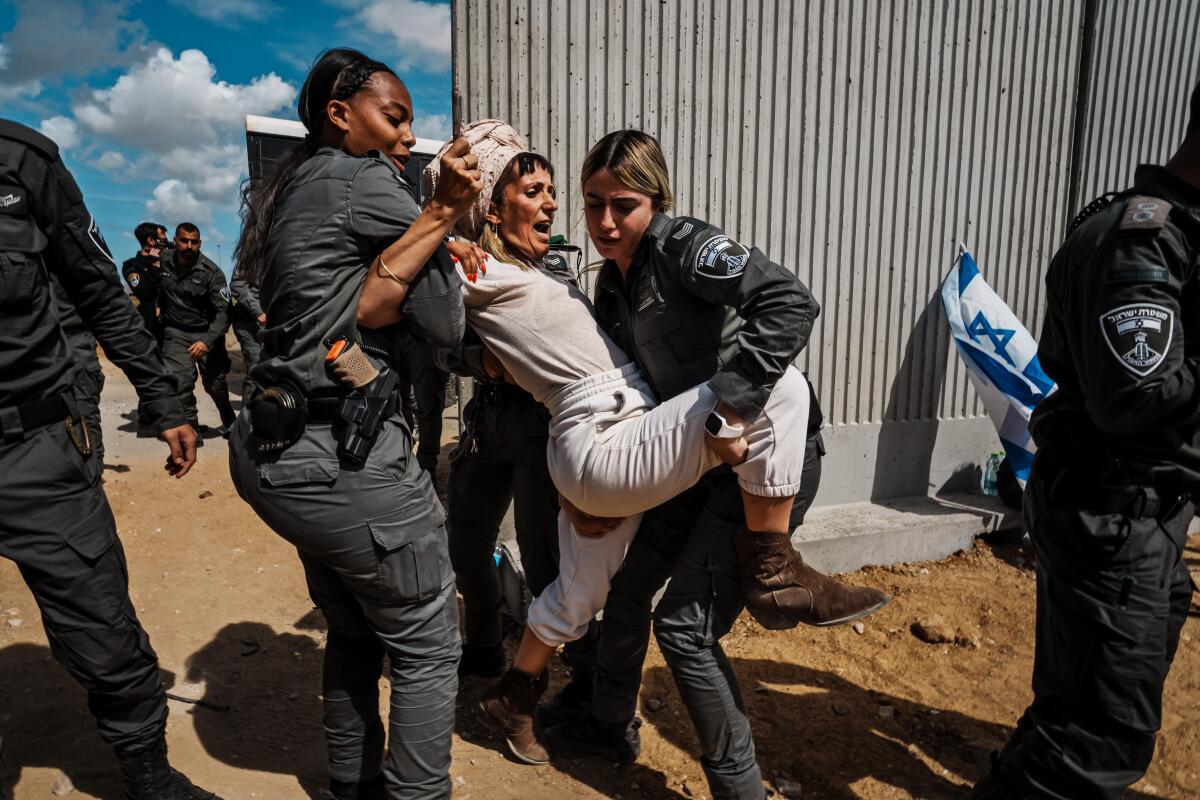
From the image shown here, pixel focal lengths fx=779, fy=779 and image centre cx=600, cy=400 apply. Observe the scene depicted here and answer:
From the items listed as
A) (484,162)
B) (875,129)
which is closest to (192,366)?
(484,162)

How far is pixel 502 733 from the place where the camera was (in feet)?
8.70

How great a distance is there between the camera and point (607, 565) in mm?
2396

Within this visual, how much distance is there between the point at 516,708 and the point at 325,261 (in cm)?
160

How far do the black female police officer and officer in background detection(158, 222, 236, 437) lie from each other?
6122mm

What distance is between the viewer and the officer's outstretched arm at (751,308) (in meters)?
1.94

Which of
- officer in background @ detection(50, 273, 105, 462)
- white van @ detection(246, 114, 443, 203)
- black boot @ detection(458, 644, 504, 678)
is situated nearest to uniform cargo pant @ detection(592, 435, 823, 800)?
black boot @ detection(458, 644, 504, 678)

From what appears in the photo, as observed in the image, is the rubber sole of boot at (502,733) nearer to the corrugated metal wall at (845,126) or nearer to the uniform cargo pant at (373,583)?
the uniform cargo pant at (373,583)

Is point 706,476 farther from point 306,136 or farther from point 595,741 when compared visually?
point 306,136

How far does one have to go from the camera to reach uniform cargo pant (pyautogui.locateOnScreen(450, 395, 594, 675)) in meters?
2.80

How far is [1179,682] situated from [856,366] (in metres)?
2.29

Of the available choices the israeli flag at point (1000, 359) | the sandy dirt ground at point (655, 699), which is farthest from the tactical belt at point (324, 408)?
the israeli flag at point (1000, 359)

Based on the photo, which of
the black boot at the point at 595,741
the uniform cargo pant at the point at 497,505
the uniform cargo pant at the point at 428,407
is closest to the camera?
the black boot at the point at 595,741

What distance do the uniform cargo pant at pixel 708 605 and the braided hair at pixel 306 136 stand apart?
4.36 feet

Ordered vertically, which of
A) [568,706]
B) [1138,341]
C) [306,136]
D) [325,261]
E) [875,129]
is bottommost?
[568,706]
